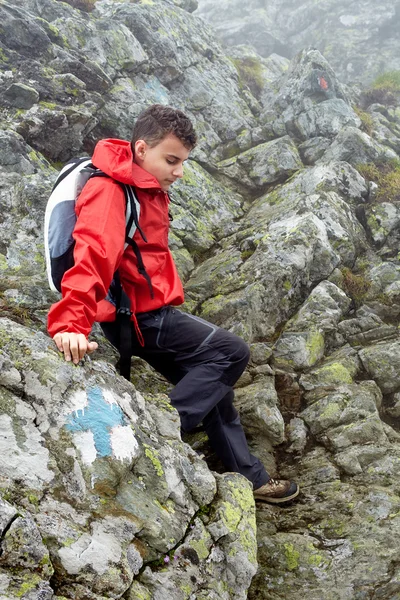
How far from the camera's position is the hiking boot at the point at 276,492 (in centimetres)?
653

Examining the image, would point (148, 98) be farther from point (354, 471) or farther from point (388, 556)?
point (388, 556)

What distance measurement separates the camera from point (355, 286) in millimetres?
10812

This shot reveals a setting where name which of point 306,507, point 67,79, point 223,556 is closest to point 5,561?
point 223,556

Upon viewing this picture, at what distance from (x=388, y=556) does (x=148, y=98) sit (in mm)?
16582

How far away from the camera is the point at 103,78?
15.4m

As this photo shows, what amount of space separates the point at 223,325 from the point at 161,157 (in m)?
4.78

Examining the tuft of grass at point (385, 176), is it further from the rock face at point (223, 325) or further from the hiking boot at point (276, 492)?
the hiking boot at point (276, 492)

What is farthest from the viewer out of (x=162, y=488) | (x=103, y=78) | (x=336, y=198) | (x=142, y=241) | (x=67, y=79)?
(x=103, y=78)

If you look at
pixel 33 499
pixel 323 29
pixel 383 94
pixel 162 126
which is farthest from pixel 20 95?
pixel 323 29

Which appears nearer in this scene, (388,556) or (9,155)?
(388,556)

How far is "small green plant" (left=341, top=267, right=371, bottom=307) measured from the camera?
10.7 m

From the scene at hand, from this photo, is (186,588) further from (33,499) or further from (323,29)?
(323,29)

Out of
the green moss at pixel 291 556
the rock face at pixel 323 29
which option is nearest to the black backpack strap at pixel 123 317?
A: the green moss at pixel 291 556

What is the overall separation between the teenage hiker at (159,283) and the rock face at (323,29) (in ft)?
96.9
